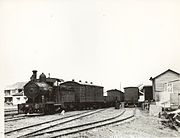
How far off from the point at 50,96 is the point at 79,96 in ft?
9.85

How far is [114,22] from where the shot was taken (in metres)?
7.04

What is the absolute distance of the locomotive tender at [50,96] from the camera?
1096 cm

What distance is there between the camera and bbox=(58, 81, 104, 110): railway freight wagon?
42.1 feet

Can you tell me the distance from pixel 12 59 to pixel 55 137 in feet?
8.21

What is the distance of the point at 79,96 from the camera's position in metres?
14.5

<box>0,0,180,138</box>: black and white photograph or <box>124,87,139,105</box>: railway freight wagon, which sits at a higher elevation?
<box>0,0,180,138</box>: black and white photograph

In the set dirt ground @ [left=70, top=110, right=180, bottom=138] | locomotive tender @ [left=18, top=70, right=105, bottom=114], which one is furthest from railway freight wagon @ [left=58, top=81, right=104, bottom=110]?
dirt ground @ [left=70, top=110, right=180, bottom=138]

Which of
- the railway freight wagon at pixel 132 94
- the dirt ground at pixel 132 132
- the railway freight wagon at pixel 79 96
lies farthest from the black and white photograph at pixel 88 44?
the railway freight wagon at pixel 132 94

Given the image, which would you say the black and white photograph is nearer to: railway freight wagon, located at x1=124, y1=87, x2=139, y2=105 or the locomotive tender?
the locomotive tender

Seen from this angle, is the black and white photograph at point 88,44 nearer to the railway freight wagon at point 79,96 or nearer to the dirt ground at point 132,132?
Answer: the dirt ground at point 132,132

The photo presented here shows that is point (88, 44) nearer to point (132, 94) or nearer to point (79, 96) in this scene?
point (79, 96)

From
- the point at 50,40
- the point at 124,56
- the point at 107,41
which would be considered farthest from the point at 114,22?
the point at 50,40

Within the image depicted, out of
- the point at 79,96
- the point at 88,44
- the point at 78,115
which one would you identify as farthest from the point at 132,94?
the point at 88,44

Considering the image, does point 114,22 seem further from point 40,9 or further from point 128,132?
point 128,132
